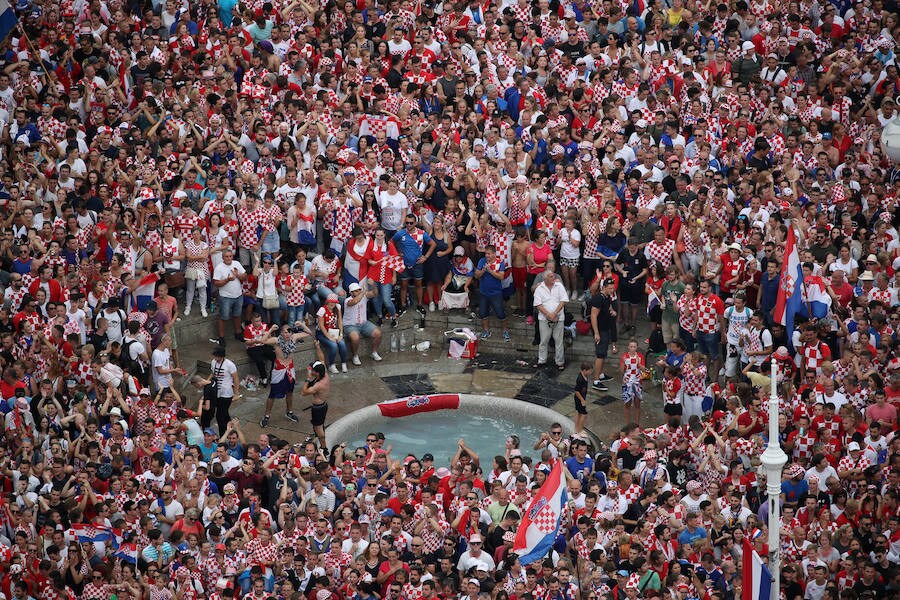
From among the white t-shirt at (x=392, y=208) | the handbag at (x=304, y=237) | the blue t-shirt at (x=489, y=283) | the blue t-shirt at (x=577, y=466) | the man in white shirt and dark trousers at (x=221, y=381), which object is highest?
the white t-shirt at (x=392, y=208)

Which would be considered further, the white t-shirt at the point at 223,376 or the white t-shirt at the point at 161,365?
the white t-shirt at the point at 161,365

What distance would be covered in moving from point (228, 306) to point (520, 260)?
17.0ft

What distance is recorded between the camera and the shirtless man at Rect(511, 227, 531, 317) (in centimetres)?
3256

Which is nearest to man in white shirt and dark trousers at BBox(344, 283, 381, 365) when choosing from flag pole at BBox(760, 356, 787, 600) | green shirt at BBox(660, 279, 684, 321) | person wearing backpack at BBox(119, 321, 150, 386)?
person wearing backpack at BBox(119, 321, 150, 386)

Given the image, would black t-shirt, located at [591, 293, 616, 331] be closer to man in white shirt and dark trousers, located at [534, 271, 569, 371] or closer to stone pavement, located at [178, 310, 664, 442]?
man in white shirt and dark trousers, located at [534, 271, 569, 371]

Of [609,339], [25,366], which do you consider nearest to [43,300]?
[25,366]

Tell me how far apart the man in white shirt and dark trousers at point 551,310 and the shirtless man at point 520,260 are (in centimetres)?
86

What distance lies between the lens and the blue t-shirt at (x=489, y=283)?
3278cm

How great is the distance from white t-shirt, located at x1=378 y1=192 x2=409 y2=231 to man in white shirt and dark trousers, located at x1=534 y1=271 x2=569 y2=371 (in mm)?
2811

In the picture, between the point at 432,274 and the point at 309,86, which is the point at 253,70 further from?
the point at 432,274

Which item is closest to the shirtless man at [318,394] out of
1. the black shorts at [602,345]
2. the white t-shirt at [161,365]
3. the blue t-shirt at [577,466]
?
the white t-shirt at [161,365]

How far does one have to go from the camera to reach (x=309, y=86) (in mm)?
35125

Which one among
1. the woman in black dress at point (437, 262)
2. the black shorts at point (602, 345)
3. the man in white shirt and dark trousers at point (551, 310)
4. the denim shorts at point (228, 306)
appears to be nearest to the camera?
the black shorts at point (602, 345)

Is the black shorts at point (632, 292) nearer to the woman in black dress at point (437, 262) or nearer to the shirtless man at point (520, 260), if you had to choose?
the shirtless man at point (520, 260)
